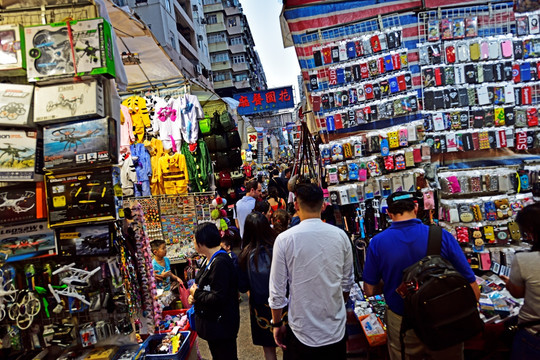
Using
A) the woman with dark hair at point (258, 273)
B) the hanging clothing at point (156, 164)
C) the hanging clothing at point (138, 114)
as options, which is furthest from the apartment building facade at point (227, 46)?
the woman with dark hair at point (258, 273)

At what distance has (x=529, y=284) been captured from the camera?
2178 millimetres

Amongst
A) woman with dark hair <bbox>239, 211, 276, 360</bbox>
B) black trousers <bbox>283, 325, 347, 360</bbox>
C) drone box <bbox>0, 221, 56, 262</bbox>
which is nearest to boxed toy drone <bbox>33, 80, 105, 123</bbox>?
drone box <bbox>0, 221, 56, 262</bbox>

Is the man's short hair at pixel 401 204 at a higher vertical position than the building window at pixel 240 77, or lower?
lower

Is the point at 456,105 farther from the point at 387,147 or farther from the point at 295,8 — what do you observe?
the point at 295,8

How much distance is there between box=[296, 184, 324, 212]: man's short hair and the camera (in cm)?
225

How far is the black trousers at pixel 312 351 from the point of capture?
2170mm

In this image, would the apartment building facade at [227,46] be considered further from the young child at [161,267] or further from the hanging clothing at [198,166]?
the young child at [161,267]

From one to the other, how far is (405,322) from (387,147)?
2.46m

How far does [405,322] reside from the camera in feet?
7.31

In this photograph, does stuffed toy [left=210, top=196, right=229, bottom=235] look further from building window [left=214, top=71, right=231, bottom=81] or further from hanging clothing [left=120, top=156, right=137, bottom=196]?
building window [left=214, top=71, right=231, bottom=81]

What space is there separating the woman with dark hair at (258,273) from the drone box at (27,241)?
1.55 metres

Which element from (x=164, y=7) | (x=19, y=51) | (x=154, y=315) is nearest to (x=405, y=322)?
(x=154, y=315)

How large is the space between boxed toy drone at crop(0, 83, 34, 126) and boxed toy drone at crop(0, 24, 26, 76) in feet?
0.43

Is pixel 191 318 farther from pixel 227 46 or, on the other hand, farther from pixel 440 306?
pixel 227 46
